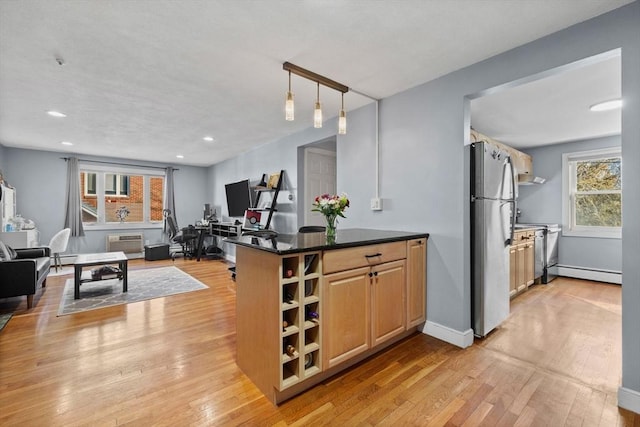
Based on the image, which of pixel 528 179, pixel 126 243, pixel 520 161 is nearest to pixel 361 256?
pixel 520 161

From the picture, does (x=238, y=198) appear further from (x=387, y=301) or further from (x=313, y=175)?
(x=387, y=301)

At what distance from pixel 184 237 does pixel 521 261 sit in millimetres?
6543

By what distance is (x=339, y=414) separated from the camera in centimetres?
161

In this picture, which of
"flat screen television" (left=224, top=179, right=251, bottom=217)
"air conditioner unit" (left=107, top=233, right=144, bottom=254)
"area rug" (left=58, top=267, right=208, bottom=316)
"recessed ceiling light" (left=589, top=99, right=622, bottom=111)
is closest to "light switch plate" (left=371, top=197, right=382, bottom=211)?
"recessed ceiling light" (left=589, top=99, right=622, bottom=111)

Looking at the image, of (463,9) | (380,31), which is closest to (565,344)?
(463,9)

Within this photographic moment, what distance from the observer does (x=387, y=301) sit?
7.34 ft

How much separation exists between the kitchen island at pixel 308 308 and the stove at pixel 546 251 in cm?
310

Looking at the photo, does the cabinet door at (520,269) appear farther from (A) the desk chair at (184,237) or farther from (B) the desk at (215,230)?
(A) the desk chair at (184,237)

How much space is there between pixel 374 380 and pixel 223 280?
11.2ft

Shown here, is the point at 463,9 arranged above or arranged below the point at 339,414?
above

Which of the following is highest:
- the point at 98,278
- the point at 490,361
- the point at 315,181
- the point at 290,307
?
the point at 315,181

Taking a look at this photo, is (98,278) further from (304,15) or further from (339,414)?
(304,15)

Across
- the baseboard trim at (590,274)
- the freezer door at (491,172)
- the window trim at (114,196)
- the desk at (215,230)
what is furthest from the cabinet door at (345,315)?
the window trim at (114,196)

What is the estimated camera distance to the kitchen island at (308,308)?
5.54 feet
